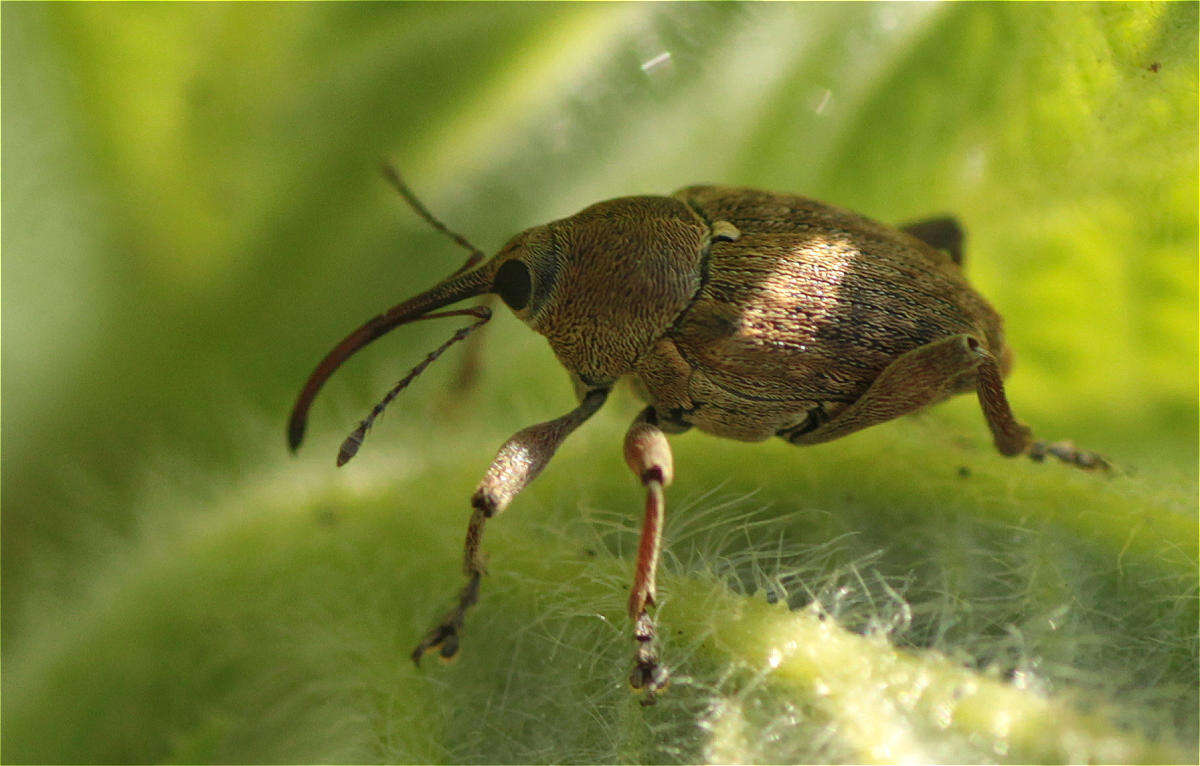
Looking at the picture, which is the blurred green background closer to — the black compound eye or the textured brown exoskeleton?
the textured brown exoskeleton

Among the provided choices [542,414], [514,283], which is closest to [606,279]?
[514,283]

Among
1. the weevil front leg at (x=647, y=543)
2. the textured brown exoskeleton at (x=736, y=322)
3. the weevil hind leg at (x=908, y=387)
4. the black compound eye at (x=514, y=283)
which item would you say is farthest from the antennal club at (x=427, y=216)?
the weevil hind leg at (x=908, y=387)

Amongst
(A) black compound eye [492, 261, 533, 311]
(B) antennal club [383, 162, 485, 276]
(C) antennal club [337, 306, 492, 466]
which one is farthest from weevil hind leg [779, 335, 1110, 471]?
(B) antennal club [383, 162, 485, 276]

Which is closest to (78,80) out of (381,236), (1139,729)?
(381,236)

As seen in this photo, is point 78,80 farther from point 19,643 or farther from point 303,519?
point 19,643

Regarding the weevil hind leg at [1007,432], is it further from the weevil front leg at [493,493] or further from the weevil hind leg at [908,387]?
the weevil front leg at [493,493]

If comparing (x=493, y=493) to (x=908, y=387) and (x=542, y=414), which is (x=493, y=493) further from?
(x=908, y=387)
